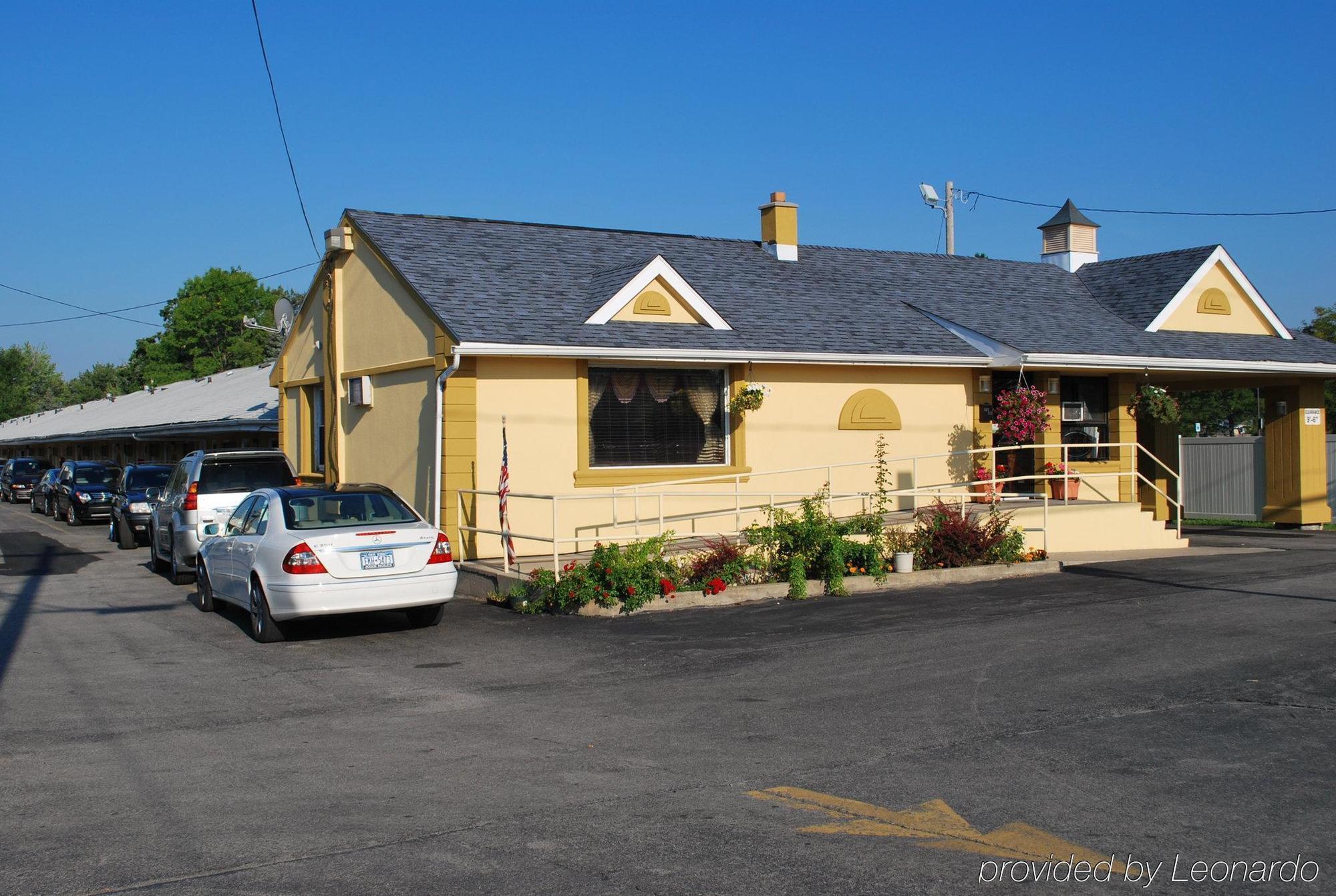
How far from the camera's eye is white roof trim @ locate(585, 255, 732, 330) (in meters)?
17.3

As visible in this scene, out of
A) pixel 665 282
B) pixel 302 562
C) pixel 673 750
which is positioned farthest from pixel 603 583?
pixel 665 282

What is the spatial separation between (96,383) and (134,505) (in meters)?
90.6

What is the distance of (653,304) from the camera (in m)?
17.8

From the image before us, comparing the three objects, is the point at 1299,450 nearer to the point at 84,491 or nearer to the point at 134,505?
the point at 134,505

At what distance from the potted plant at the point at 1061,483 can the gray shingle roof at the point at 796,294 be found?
1.99 m

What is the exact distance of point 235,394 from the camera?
3641 centimetres

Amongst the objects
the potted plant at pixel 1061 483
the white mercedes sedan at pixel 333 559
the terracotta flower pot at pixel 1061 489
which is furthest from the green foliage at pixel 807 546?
the terracotta flower pot at pixel 1061 489

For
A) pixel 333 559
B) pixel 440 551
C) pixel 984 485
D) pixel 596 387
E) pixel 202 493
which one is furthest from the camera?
pixel 984 485

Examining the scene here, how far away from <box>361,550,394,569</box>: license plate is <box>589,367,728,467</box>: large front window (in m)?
5.68

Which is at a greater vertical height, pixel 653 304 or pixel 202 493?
pixel 653 304

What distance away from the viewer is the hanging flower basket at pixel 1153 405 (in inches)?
848

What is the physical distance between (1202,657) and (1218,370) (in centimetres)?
1334

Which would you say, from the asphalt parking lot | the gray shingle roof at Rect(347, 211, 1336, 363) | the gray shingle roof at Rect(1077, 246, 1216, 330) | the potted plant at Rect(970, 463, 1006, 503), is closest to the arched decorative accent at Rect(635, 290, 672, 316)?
the gray shingle roof at Rect(347, 211, 1336, 363)

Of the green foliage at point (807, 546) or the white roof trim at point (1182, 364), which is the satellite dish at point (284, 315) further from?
the white roof trim at point (1182, 364)
